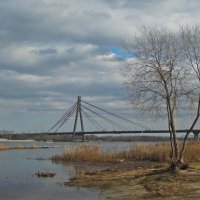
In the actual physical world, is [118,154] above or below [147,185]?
above

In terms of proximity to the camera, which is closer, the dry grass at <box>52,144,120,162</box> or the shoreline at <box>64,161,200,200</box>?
the shoreline at <box>64,161,200,200</box>

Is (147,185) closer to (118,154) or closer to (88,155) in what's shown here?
(88,155)

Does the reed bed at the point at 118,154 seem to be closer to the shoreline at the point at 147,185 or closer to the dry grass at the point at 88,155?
the dry grass at the point at 88,155

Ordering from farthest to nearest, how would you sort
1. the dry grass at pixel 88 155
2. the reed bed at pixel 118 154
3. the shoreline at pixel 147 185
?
1. the dry grass at pixel 88 155
2. the reed bed at pixel 118 154
3. the shoreline at pixel 147 185

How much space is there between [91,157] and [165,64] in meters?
20.6

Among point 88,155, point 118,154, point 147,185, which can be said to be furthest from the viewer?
point 118,154

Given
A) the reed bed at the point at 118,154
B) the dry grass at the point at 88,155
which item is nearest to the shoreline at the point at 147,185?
the reed bed at the point at 118,154

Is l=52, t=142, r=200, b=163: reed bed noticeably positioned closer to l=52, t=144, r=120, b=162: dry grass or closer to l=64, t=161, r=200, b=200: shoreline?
l=52, t=144, r=120, b=162: dry grass

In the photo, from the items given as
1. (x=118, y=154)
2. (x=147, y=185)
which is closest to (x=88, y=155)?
(x=118, y=154)

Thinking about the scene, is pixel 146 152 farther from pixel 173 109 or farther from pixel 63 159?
pixel 173 109

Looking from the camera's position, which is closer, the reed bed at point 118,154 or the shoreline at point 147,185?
the shoreline at point 147,185

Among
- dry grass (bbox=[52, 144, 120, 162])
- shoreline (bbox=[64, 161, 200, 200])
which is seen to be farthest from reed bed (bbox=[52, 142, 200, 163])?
shoreline (bbox=[64, 161, 200, 200])

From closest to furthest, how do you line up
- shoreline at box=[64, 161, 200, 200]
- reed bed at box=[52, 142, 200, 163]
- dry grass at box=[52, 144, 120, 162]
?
shoreline at box=[64, 161, 200, 200], reed bed at box=[52, 142, 200, 163], dry grass at box=[52, 144, 120, 162]

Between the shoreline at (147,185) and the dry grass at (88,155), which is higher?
the dry grass at (88,155)
